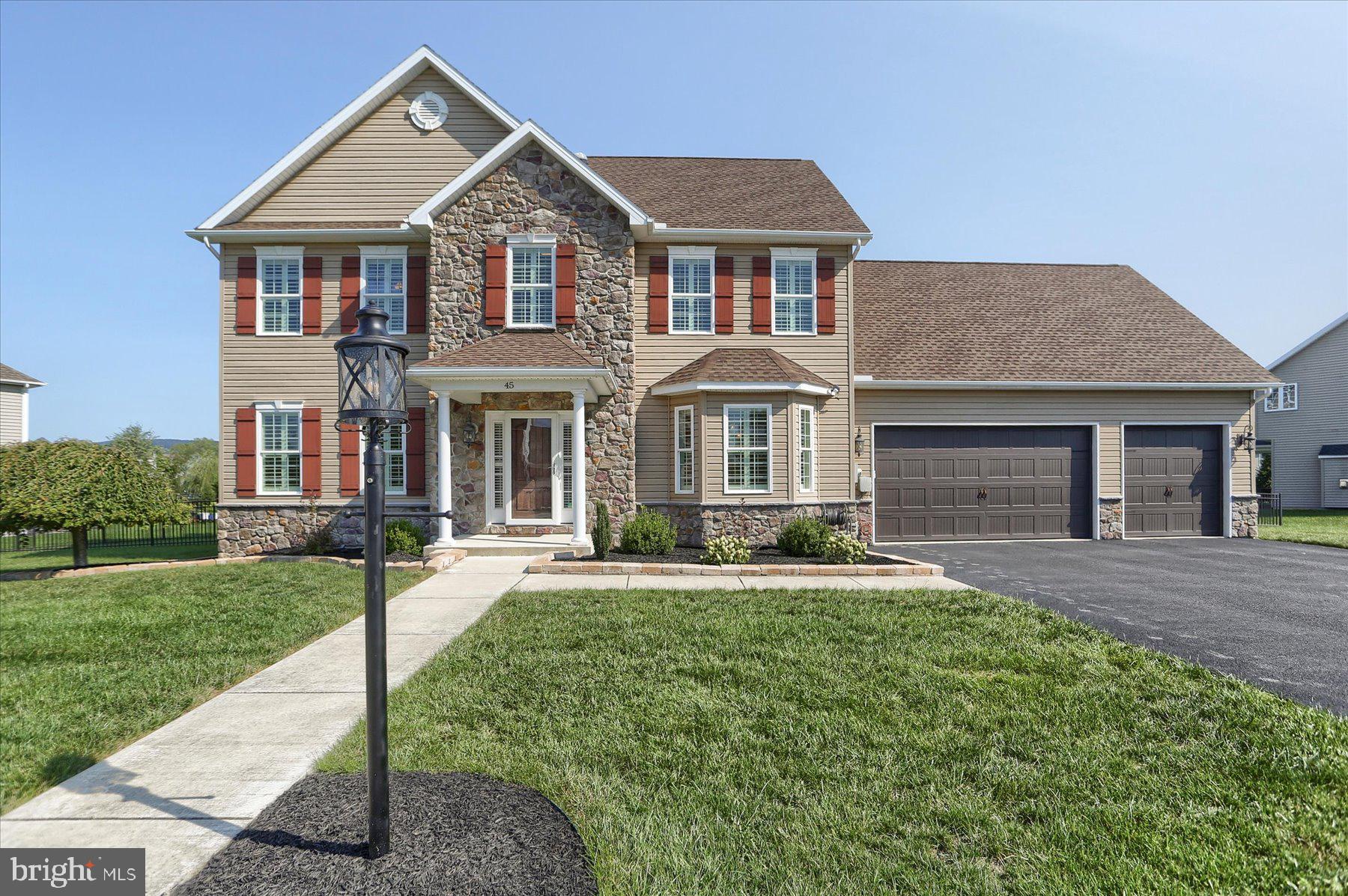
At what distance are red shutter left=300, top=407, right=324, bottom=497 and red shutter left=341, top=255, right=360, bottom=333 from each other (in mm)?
1864

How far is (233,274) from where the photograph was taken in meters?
13.5

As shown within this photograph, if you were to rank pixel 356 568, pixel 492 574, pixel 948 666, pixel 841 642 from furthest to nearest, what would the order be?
pixel 356 568, pixel 492 574, pixel 841 642, pixel 948 666

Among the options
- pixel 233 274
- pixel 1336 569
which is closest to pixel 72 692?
pixel 233 274

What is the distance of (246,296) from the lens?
13.4m

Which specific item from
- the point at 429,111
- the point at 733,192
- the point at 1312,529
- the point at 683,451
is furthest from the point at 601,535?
the point at 1312,529

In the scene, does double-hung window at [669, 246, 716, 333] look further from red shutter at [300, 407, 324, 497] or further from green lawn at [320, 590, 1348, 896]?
green lawn at [320, 590, 1348, 896]

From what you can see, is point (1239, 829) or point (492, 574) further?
point (492, 574)

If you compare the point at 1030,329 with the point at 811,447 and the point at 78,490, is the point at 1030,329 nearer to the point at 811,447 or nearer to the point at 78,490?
the point at 811,447

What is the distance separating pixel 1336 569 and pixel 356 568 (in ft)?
51.0

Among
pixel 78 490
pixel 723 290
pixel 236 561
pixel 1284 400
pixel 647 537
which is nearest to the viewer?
pixel 78 490

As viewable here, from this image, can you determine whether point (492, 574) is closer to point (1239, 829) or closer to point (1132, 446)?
point (1239, 829)

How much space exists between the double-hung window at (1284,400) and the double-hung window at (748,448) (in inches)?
920

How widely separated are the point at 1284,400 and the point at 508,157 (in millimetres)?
29427

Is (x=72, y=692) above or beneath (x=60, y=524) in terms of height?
beneath
